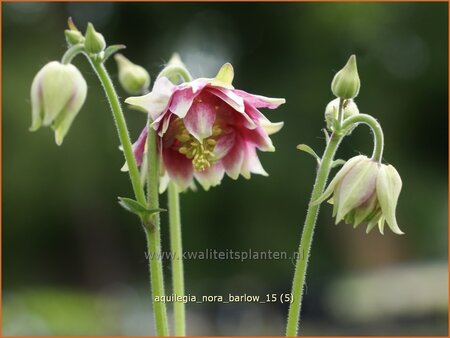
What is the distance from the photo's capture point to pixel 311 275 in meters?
9.15

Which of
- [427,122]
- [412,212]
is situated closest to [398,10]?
[427,122]

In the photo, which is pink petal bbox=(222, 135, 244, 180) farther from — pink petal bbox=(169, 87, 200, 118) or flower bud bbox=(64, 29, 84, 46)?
flower bud bbox=(64, 29, 84, 46)

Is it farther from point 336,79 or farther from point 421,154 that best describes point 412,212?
point 336,79

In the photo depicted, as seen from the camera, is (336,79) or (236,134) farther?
(236,134)

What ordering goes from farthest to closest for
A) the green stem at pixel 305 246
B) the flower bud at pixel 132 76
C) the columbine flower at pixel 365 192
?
the flower bud at pixel 132 76 < the columbine flower at pixel 365 192 < the green stem at pixel 305 246

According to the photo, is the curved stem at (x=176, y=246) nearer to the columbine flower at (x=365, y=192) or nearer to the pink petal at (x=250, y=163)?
the pink petal at (x=250, y=163)

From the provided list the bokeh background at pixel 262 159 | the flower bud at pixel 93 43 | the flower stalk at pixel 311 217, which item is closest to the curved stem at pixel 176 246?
the flower bud at pixel 93 43

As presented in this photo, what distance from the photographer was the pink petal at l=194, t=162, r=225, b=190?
1379mm

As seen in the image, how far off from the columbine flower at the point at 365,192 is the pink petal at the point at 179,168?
0.86 ft

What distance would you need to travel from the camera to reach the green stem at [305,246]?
3.44ft

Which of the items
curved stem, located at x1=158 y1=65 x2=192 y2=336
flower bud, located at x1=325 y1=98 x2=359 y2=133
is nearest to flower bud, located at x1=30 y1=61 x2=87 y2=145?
curved stem, located at x1=158 y1=65 x2=192 y2=336

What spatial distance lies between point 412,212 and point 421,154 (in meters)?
0.76

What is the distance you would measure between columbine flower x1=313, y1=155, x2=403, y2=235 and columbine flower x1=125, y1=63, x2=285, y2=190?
0.46 feet

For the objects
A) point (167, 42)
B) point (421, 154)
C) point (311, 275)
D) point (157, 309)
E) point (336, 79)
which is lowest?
point (157, 309)
